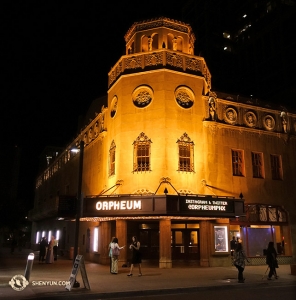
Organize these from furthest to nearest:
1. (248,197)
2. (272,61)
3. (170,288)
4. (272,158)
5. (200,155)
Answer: (272,61), (272,158), (248,197), (200,155), (170,288)

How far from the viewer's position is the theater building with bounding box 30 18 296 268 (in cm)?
2147

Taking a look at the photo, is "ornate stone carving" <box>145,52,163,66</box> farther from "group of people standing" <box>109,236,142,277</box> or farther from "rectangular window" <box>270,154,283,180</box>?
"group of people standing" <box>109,236,142,277</box>

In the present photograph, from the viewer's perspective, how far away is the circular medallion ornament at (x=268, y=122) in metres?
27.0

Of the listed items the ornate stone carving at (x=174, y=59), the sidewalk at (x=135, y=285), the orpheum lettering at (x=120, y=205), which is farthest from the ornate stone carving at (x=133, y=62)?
the sidewalk at (x=135, y=285)

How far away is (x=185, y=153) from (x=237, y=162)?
4823 millimetres

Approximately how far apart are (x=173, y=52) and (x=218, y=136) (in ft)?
22.0

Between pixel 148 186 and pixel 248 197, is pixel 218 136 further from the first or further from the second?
pixel 148 186

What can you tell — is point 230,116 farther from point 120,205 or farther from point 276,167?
point 120,205

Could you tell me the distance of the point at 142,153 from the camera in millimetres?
22750

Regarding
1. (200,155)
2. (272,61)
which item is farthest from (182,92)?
(272,61)

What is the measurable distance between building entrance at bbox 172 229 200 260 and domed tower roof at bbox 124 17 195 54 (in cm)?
1306

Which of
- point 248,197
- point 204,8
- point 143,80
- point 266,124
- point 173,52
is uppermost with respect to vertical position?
point 204,8

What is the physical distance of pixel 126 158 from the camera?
898 inches

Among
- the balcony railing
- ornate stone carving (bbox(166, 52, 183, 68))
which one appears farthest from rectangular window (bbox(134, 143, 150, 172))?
ornate stone carving (bbox(166, 52, 183, 68))
